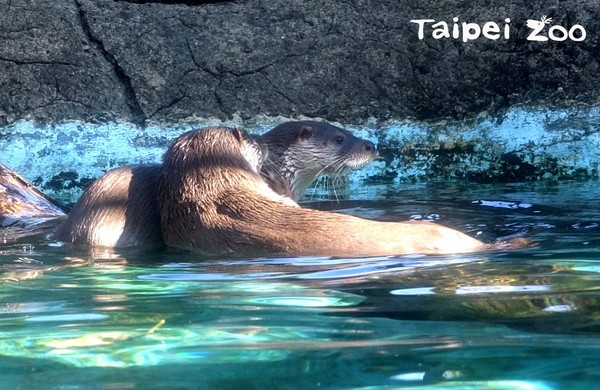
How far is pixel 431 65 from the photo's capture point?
258 inches

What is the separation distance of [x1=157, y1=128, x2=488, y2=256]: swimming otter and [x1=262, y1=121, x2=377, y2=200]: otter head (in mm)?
1017

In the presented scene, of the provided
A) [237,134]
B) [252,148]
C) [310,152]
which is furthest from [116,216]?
[310,152]

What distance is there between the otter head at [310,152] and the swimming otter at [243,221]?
1.02 m

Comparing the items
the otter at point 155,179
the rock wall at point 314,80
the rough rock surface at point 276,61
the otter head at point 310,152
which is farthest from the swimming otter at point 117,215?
the rough rock surface at point 276,61

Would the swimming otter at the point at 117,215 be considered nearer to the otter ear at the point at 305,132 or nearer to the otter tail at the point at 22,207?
the otter tail at the point at 22,207

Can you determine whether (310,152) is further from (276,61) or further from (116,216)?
(116,216)

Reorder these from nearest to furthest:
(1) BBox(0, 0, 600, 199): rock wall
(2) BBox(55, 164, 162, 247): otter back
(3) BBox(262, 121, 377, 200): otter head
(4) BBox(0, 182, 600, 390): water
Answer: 1. (4) BBox(0, 182, 600, 390): water
2. (2) BBox(55, 164, 162, 247): otter back
3. (3) BBox(262, 121, 377, 200): otter head
4. (1) BBox(0, 0, 600, 199): rock wall

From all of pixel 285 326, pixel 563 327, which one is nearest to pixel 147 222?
pixel 285 326

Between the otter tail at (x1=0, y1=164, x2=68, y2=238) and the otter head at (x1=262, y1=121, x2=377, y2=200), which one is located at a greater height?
the otter head at (x1=262, y1=121, x2=377, y2=200)

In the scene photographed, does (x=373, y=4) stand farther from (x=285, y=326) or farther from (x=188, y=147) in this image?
(x=285, y=326)

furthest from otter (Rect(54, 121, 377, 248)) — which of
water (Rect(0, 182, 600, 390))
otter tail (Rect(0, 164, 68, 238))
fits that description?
water (Rect(0, 182, 600, 390))

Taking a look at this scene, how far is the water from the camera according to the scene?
1.52m

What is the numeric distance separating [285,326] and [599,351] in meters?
0.59

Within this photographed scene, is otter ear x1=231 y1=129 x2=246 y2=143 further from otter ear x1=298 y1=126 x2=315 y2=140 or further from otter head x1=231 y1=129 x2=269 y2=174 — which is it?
otter ear x1=298 y1=126 x2=315 y2=140
